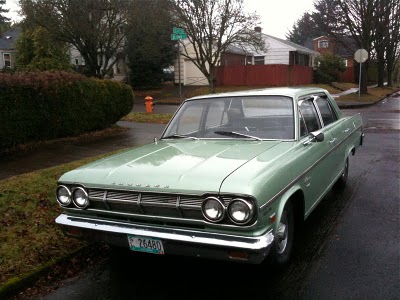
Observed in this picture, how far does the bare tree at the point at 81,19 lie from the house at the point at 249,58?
31.2 feet

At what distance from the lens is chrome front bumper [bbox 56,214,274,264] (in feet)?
9.51

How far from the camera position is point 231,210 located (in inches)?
116

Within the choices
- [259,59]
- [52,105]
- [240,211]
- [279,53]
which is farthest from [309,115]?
[259,59]

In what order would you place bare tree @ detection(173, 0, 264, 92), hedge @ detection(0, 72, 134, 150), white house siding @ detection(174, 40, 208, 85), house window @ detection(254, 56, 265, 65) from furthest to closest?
house window @ detection(254, 56, 265, 65)
white house siding @ detection(174, 40, 208, 85)
bare tree @ detection(173, 0, 264, 92)
hedge @ detection(0, 72, 134, 150)

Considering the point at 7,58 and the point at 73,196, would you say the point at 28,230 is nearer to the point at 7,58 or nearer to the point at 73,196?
the point at 73,196

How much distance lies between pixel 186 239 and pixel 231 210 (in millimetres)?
408

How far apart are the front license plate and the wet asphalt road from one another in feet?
1.41

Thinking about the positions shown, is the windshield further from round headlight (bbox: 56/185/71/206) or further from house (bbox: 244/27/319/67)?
house (bbox: 244/27/319/67)

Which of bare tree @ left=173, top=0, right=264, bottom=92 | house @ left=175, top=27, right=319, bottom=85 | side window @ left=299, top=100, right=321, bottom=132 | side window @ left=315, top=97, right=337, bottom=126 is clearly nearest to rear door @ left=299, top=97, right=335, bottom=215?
side window @ left=299, top=100, right=321, bottom=132

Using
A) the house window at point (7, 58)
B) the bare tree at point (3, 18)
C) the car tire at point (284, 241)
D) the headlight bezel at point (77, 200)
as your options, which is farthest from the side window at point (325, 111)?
the bare tree at point (3, 18)

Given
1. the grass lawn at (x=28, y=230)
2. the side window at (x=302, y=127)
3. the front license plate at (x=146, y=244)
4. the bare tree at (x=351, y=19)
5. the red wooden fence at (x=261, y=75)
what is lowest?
the grass lawn at (x=28, y=230)

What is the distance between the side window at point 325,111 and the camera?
209 inches

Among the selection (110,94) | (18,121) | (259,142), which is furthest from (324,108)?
(110,94)

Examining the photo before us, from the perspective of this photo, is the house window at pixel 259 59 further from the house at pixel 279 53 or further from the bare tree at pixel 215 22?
the bare tree at pixel 215 22
